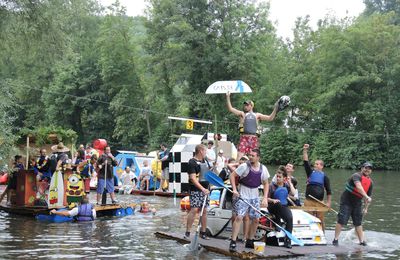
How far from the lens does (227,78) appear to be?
54.8 m

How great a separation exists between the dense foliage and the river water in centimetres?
2758

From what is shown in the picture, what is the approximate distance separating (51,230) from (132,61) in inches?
1865

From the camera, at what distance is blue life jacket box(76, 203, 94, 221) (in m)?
15.3

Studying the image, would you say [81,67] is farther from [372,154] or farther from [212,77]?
[372,154]

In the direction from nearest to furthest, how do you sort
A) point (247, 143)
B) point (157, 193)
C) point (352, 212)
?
point (352, 212) → point (247, 143) → point (157, 193)

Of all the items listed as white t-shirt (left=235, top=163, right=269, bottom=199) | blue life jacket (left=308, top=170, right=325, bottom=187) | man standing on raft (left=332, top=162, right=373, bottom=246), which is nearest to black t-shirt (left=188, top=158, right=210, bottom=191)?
white t-shirt (left=235, top=163, right=269, bottom=199)

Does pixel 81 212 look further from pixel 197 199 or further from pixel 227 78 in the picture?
pixel 227 78

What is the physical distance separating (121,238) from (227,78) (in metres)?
42.6

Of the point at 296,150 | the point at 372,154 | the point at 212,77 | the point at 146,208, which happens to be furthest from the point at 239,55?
the point at 146,208

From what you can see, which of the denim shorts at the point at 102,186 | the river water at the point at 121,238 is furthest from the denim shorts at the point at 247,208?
the denim shorts at the point at 102,186

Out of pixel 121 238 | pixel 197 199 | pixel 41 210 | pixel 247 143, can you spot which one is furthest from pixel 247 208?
pixel 41 210

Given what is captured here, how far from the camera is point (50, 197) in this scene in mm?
15602

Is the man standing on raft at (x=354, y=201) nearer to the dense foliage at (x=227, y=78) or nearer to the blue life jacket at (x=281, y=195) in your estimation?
the blue life jacket at (x=281, y=195)

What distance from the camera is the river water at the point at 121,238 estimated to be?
435 inches
